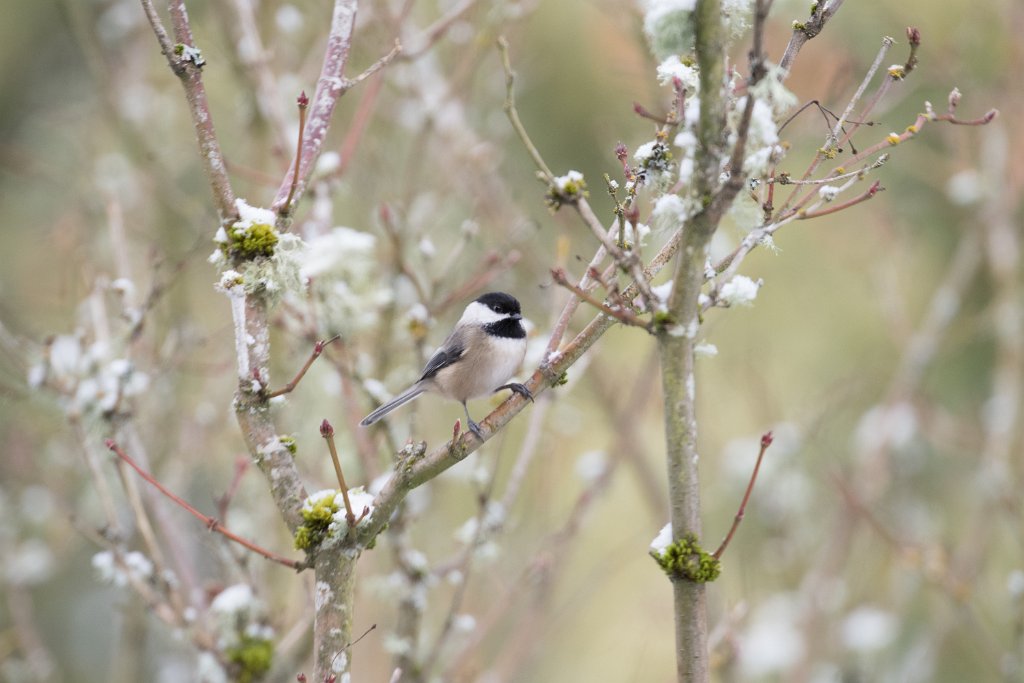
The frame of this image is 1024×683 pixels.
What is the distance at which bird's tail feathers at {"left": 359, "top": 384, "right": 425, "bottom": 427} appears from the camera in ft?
8.20

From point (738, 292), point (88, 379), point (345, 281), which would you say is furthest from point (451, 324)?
point (738, 292)

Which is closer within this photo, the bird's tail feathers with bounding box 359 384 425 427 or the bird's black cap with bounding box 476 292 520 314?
the bird's tail feathers with bounding box 359 384 425 427

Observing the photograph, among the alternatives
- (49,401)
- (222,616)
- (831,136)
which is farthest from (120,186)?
(831,136)

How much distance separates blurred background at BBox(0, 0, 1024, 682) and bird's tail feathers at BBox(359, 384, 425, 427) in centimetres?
9

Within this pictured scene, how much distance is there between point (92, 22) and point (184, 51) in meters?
3.15

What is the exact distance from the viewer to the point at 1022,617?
2.69 metres

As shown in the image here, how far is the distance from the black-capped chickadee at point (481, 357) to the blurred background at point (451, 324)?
99 mm

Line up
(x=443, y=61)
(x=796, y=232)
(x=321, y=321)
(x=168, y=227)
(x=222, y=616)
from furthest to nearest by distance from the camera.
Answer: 1. (x=796, y=232)
2. (x=443, y=61)
3. (x=168, y=227)
4. (x=321, y=321)
5. (x=222, y=616)

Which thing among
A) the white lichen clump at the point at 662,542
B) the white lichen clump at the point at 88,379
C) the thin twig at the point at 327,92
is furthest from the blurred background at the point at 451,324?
the white lichen clump at the point at 662,542

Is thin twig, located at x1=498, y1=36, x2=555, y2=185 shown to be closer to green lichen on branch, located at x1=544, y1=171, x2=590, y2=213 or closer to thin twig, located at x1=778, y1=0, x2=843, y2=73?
green lichen on branch, located at x1=544, y1=171, x2=590, y2=213

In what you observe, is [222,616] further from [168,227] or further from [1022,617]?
[168,227]

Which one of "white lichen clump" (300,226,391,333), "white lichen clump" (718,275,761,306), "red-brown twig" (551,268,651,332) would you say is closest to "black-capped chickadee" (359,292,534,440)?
"white lichen clump" (300,226,391,333)

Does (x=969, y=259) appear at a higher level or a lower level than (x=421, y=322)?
higher

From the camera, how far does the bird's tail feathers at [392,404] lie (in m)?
2.50
